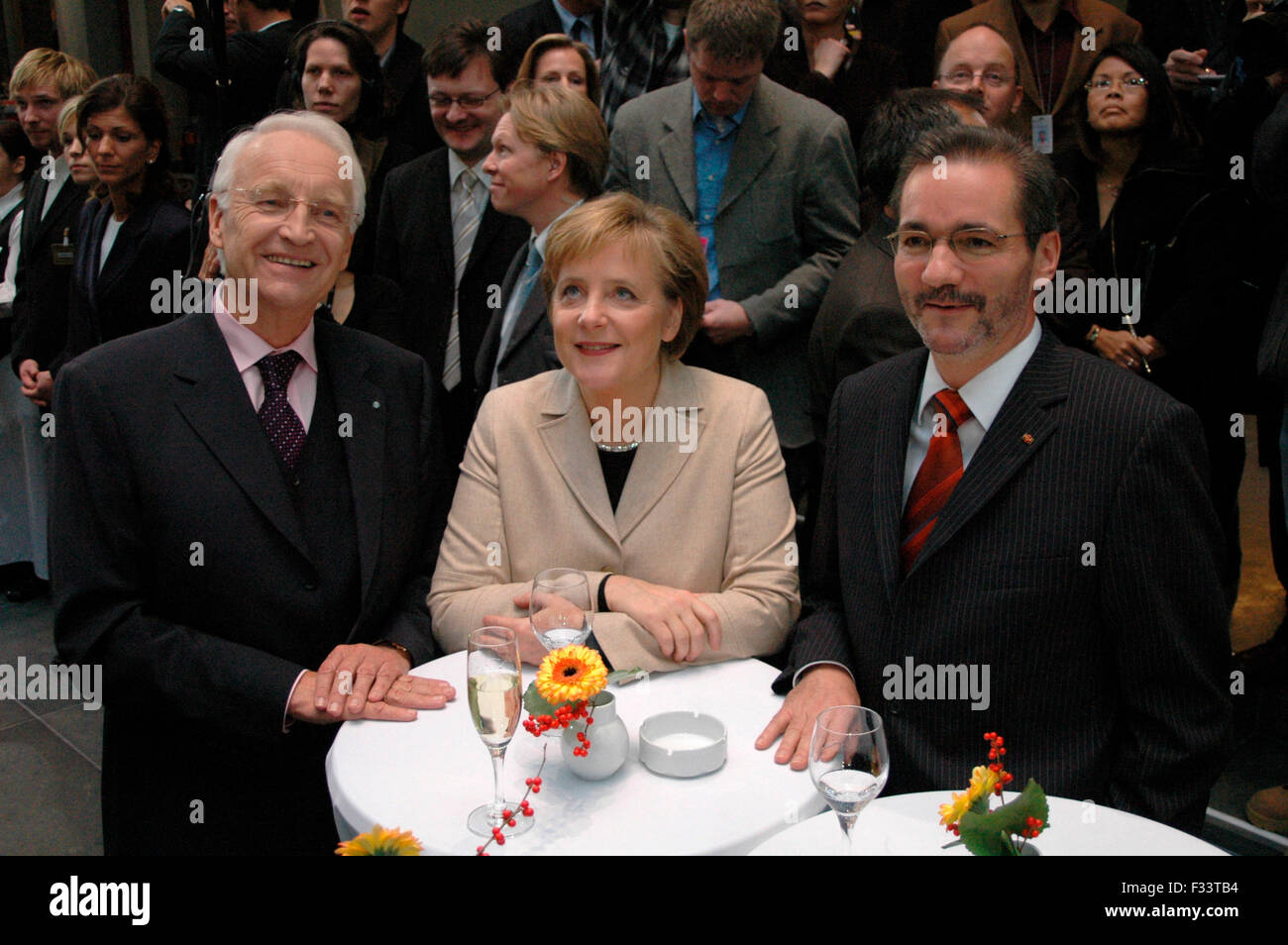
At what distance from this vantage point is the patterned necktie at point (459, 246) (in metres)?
3.49

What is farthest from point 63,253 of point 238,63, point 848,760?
point 848,760

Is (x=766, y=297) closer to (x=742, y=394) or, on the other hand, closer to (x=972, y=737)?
(x=742, y=394)

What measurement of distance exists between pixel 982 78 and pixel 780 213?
0.91 metres

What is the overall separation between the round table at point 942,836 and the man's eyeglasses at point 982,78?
2.78m

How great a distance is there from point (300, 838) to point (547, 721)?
0.91 meters

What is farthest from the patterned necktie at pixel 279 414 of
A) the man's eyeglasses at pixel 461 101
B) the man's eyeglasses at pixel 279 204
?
the man's eyeglasses at pixel 461 101

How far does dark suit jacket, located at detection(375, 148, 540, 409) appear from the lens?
11.4 ft

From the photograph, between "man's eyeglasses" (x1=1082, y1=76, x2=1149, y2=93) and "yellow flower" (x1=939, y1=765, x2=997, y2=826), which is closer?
"yellow flower" (x1=939, y1=765, x2=997, y2=826)

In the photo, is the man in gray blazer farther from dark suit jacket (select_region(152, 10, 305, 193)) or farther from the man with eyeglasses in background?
dark suit jacket (select_region(152, 10, 305, 193))

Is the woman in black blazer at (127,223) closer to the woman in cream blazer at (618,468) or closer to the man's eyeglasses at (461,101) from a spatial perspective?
the man's eyeglasses at (461,101)

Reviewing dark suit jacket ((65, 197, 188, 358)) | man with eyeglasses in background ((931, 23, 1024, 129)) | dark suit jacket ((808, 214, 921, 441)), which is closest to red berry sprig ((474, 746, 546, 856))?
dark suit jacket ((808, 214, 921, 441))

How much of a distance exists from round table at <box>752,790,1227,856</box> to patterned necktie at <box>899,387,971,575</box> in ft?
1.68

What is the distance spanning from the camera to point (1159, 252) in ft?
11.5

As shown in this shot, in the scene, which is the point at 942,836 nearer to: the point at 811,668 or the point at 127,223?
the point at 811,668
